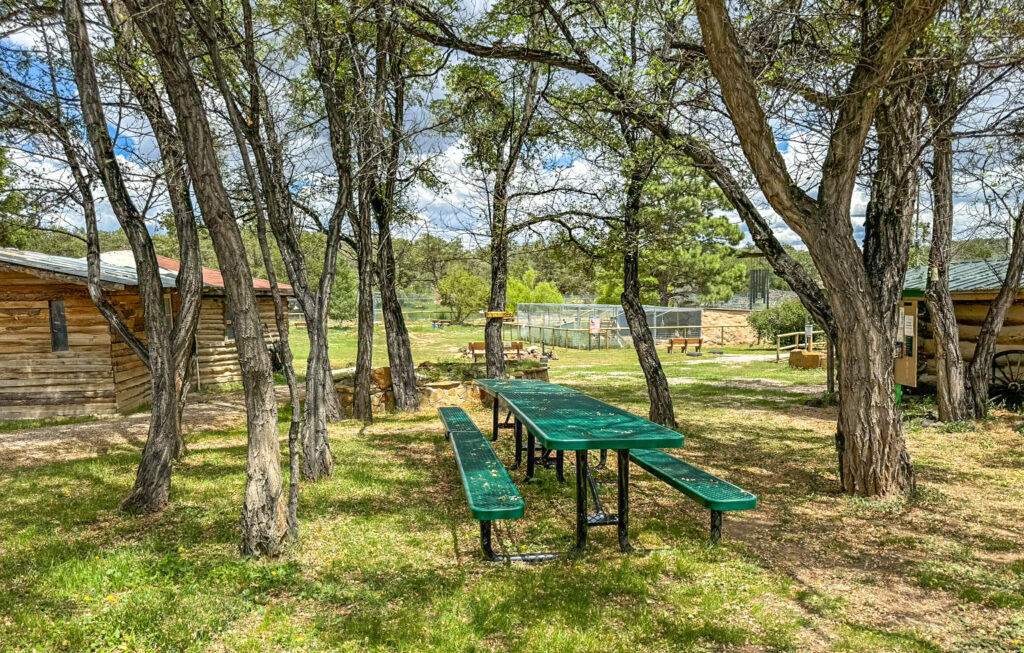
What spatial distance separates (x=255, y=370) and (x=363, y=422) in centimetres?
605

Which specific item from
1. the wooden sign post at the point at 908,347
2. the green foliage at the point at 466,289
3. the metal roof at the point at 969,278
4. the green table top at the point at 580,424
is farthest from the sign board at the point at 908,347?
the green foliage at the point at 466,289

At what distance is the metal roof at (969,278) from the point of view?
35.5ft

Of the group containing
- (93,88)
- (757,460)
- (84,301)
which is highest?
(93,88)

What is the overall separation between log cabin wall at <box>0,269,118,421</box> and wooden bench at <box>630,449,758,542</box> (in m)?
11.1

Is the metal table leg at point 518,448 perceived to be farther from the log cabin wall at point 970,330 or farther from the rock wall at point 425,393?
the log cabin wall at point 970,330

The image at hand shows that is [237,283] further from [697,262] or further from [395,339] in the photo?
[697,262]

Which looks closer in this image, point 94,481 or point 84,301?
point 94,481

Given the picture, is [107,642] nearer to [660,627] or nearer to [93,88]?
[660,627]

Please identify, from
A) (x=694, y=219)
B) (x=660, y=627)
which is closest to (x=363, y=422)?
(x=660, y=627)

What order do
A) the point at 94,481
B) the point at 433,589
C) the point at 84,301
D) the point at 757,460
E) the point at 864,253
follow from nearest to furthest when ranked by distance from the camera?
the point at 433,589
the point at 864,253
the point at 94,481
the point at 757,460
the point at 84,301

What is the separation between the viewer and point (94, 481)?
21.0 feet

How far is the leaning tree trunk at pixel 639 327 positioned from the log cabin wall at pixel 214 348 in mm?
10927

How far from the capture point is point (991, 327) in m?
9.52

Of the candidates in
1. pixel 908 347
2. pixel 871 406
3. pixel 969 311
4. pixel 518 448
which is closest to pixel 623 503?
pixel 518 448
